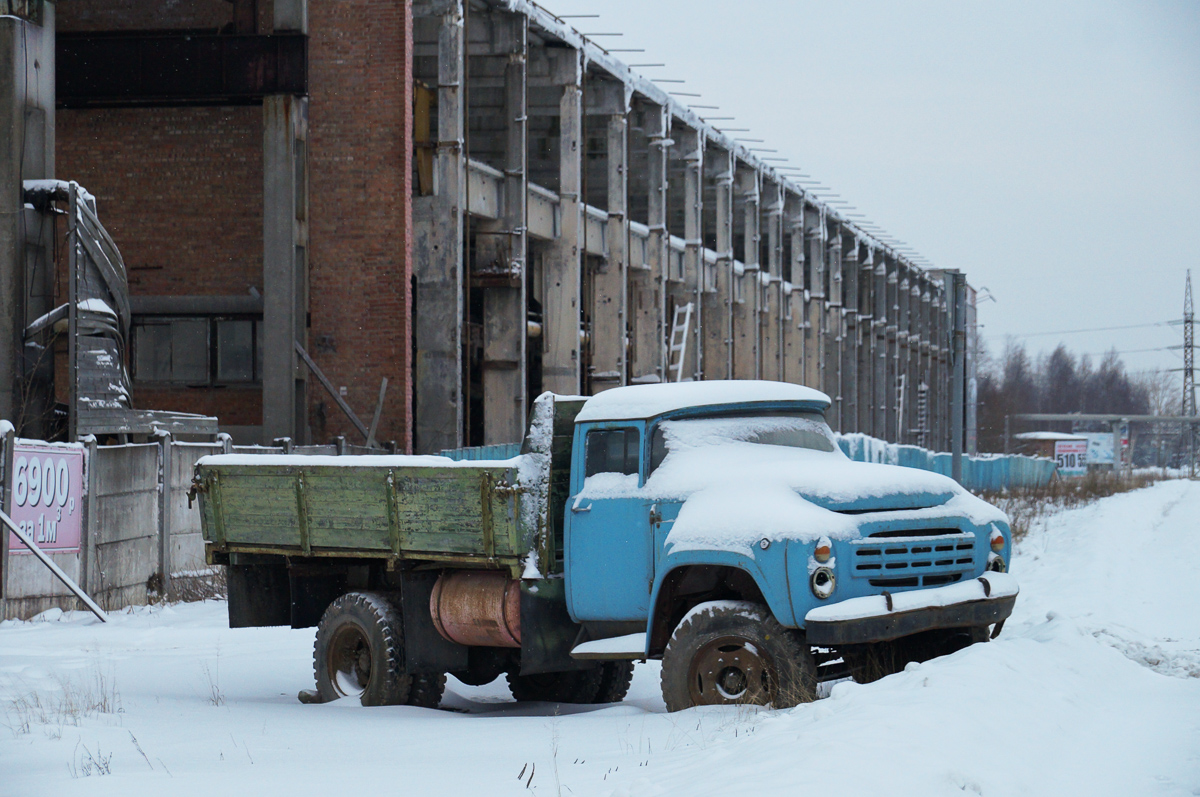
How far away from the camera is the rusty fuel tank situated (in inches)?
367

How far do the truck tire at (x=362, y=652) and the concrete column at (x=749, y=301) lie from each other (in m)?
33.4

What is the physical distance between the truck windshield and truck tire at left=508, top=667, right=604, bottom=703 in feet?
7.55

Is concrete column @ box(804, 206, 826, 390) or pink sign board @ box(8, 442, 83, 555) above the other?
concrete column @ box(804, 206, 826, 390)

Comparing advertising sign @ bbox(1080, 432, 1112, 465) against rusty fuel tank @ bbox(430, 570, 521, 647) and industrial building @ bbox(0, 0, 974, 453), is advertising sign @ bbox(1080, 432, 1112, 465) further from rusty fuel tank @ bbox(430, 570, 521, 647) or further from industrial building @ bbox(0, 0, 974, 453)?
rusty fuel tank @ bbox(430, 570, 521, 647)

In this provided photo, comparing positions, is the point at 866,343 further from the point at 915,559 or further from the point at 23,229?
the point at 915,559

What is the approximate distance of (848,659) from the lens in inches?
330

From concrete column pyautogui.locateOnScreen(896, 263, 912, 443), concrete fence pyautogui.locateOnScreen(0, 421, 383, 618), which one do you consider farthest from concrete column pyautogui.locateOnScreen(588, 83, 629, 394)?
concrete column pyautogui.locateOnScreen(896, 263, 912, 443)

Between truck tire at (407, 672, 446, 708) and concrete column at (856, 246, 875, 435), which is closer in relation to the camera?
truck tire at (407, 672, 446, 708)

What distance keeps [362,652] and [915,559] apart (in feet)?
14.4

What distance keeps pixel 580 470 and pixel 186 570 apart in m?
9.71

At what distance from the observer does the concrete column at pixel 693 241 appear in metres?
38.1

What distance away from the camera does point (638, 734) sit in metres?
7.66

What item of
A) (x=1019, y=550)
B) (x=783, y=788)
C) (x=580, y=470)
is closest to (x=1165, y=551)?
(x=1019, y=550)

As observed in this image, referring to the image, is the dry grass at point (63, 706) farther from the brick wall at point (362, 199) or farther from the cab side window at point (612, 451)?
the brick wall at point (362, 199)
